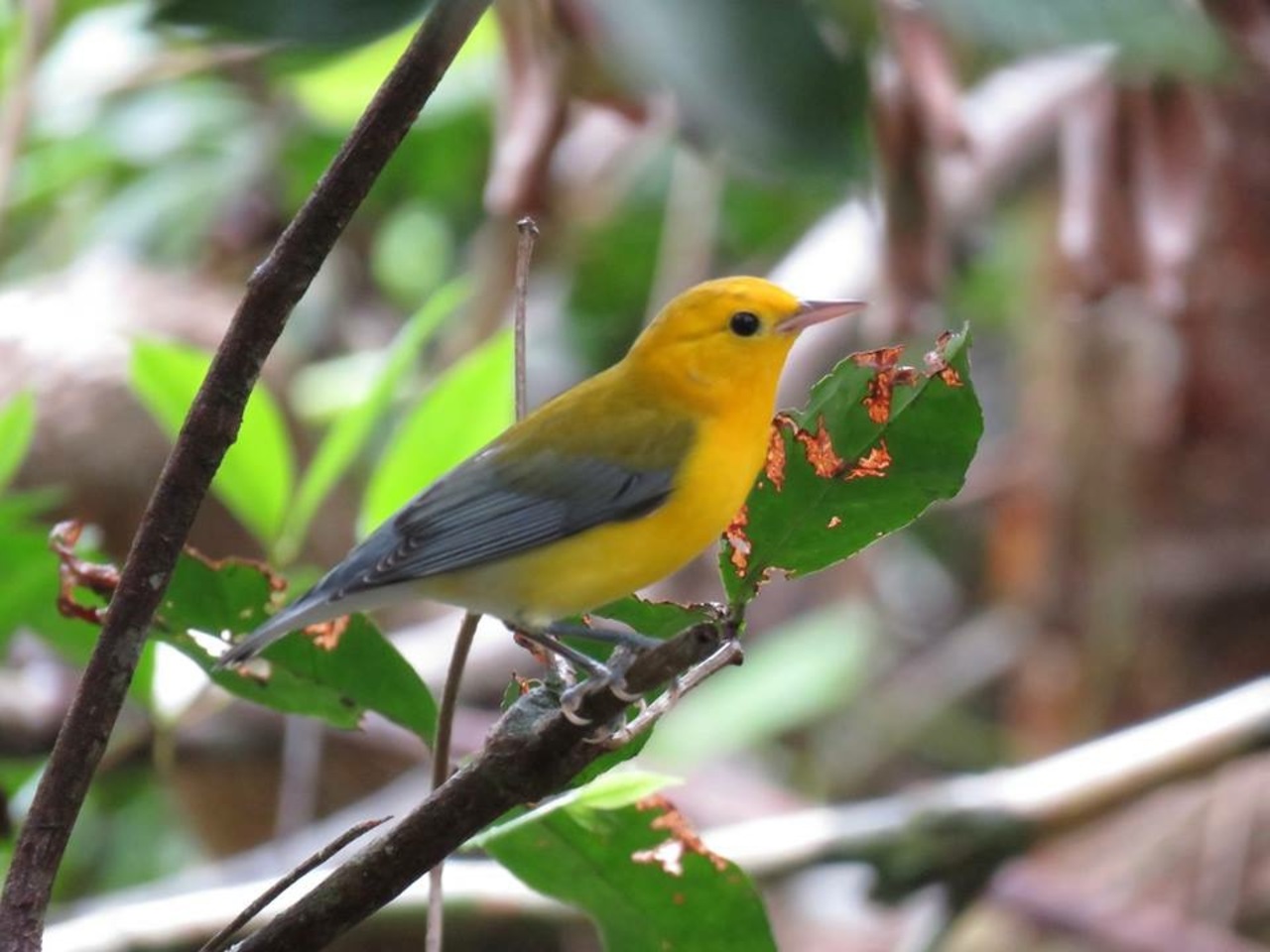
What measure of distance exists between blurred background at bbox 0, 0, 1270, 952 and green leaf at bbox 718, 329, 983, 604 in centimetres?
38

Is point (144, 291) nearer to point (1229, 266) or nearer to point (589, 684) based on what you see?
point (1229, 266)

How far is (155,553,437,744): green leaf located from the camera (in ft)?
5.41

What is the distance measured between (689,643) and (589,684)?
0.08 metres

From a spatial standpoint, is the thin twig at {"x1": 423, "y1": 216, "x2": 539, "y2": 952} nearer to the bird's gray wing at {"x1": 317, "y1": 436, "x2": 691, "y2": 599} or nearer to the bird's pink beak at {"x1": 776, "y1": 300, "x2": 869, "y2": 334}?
the bird's gray wing at {"x1": 317, "y1": 436, "x2": 691, "y2": 599}

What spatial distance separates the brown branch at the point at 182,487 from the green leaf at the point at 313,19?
0.44 meters

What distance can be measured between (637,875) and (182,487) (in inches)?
26.7

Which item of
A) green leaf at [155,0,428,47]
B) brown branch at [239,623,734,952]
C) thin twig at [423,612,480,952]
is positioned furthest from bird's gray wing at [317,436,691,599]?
green leaf at [155,0,428,47]

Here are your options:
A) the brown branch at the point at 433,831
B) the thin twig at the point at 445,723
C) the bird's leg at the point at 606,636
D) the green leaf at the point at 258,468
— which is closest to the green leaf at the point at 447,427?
the green leaf at the point at 258,468

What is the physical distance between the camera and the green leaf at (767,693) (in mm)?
4051

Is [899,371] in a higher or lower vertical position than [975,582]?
lower

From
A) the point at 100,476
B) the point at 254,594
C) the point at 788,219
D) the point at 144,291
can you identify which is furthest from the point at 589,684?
the point at 788,219

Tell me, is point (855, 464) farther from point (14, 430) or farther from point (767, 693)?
point (767, 693)

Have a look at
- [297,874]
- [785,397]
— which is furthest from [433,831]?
[785,397]

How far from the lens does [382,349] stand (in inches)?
198
